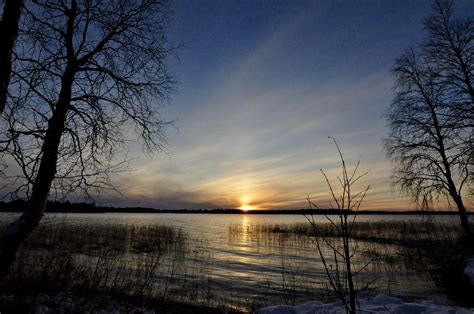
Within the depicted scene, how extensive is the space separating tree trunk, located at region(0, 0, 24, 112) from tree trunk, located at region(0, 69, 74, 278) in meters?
2.18

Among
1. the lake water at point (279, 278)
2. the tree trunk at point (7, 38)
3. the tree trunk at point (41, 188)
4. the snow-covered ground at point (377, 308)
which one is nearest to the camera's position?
the tree trunk at point (7, 38)

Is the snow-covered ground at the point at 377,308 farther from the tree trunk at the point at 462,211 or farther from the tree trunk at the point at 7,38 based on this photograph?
the tree trunk at the point at 462,211

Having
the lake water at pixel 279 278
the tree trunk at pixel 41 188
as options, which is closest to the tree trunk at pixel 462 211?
the lake water at pixel 279 278

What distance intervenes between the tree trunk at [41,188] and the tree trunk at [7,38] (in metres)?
2.18

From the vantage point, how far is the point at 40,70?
4.93 metres

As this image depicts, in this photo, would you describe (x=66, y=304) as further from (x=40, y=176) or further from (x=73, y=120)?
(x=73, y=120)

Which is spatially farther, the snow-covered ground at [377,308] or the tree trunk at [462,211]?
the tree trunk at [462,211]

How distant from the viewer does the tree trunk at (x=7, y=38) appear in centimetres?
289

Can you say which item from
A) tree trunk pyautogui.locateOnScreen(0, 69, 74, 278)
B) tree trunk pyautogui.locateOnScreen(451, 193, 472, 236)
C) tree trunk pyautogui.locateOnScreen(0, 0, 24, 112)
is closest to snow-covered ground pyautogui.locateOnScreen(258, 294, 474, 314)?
tree trunk pyautogui.locateOnScreen(0, 69, 74, 278)

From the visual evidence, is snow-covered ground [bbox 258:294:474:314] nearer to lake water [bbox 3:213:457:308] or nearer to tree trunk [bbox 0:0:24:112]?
lake water [bbox 3:213:457:308]

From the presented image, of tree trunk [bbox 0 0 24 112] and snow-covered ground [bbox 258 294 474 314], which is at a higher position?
tree trunk [bbox 0 0 24 112]

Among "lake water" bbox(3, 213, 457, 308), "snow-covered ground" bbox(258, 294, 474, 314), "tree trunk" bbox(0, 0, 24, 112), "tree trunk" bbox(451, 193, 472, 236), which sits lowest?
"lake water" bbox(3, 213, 457, 308)

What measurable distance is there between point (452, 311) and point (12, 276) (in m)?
7.86

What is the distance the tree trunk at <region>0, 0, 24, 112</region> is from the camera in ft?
9.49
